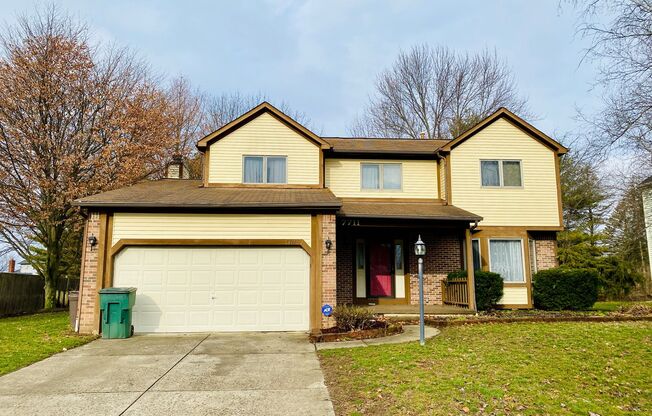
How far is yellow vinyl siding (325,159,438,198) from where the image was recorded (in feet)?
48.5

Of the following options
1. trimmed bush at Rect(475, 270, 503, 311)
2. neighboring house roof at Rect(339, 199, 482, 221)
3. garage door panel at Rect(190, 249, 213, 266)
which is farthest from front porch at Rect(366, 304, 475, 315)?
garage door panel at Rect(190, 249, 213, 266)

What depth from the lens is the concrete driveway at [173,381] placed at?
509 cm

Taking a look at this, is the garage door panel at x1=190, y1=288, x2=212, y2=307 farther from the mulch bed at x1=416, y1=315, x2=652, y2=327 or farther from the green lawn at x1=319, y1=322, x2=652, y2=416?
the mulch bed at x1=416, y1=315, x2=652, y2=327

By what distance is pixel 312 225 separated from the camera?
A: 1080cm

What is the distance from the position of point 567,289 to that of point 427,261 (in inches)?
174

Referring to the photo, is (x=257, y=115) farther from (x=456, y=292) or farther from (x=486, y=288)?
(x=486, y=288)

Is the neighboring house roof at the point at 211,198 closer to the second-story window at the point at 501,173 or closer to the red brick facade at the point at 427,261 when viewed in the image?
the red brick facade at the point at 427,261

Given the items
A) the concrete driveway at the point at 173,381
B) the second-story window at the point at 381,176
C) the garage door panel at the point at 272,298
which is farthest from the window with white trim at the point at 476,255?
the concrete driveway at the point at 173,381

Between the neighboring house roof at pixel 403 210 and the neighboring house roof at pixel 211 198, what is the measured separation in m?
1.17

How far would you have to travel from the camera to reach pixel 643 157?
396 inches

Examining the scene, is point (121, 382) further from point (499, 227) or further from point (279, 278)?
point (499, 227)

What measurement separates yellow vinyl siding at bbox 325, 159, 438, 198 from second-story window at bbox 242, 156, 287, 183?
1743mm

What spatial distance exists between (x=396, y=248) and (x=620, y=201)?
1945 cm

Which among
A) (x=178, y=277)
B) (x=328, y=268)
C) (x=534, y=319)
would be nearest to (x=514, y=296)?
(x=534, y=319)
